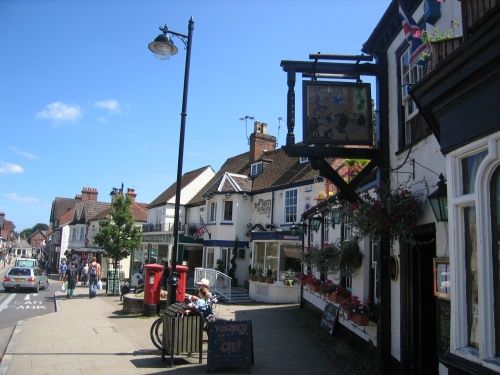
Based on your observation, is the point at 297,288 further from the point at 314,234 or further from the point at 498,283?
the point at 498,283

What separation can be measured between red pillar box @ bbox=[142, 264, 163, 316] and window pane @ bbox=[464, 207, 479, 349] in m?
11.7

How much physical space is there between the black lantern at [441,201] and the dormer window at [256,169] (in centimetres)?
2325

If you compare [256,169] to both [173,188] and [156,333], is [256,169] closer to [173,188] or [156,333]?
[173,188]

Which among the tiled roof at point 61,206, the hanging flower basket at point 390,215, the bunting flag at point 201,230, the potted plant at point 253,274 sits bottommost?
the potted plant at point 253,274

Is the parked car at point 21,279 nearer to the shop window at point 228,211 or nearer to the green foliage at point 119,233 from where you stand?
the green foliage at point 119,233

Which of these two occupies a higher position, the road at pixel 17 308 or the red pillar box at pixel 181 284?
the red pillar box at pixel 181 284

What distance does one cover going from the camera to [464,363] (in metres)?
4.17

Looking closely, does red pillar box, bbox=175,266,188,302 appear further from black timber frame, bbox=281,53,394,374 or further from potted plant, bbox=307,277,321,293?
black timber frame, bbox=281,53,394,374

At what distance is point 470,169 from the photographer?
14.4ft

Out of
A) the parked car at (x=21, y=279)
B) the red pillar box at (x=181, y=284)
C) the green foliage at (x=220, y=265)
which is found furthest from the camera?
the green foliage at (x=220, y=265)

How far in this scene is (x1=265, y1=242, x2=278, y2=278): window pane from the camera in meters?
22.0

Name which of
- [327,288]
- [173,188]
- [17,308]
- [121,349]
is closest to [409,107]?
[327,288]

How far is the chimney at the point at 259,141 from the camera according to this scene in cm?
3120

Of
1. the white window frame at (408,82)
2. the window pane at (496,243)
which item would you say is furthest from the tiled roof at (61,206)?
the window pane at (496,243)
